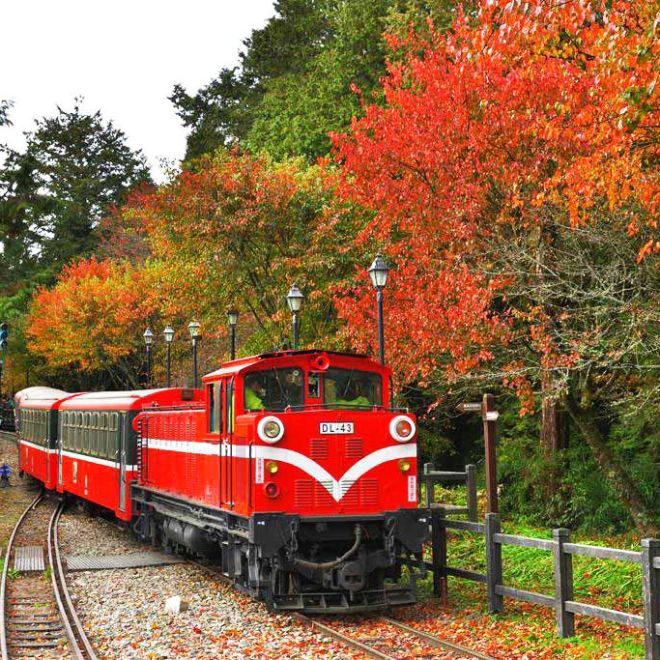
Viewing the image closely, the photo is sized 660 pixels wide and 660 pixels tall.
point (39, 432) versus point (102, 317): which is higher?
point (102, 317)

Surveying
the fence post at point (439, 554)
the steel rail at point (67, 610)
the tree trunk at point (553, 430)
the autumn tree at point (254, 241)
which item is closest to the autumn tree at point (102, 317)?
the autumn tree at point (254, 241)

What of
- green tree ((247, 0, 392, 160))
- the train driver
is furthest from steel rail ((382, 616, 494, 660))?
green tree ((247, 0, 392, 160))

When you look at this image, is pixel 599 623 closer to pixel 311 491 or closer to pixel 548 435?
pixel 311 491

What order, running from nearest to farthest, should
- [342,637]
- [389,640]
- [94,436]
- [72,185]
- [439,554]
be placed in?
[342,637], [389,640], [439,554], [94,436], [72,185]

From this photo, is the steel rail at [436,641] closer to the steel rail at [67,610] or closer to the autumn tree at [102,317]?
the steel rail at [67,610]

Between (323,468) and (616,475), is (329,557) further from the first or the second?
(616,475)

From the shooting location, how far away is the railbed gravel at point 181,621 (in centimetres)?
1055

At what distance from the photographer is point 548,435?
21.4 meters

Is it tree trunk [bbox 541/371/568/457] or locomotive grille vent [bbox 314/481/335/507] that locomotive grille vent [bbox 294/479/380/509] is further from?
tree trunk [bbox 541/371/568/457]

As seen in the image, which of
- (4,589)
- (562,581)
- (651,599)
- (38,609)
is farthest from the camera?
(4,589)

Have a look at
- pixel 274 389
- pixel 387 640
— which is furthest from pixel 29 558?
pixel 387 640

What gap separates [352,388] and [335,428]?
0.94m

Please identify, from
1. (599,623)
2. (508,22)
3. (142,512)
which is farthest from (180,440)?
(508,22)

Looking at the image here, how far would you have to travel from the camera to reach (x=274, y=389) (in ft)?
41.4
